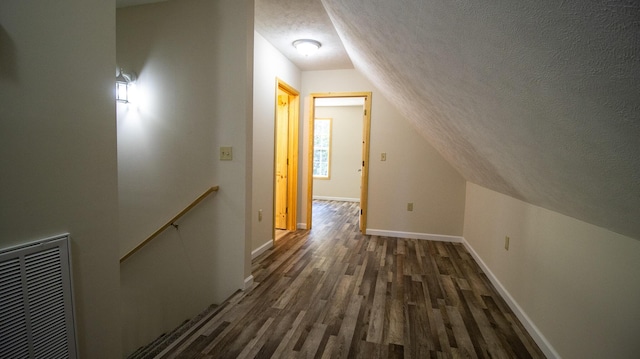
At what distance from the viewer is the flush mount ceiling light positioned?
329 cm

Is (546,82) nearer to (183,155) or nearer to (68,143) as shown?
(68,143)

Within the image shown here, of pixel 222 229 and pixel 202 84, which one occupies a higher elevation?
pixel 202 84

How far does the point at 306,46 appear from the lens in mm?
3342

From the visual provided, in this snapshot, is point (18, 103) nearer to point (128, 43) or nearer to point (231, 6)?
point (231, 6)

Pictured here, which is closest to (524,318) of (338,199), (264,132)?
(264,132)

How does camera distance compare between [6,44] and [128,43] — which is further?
[128,43]

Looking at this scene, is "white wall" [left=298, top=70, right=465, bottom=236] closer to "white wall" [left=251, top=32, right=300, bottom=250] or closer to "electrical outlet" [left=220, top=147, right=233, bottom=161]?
"white wall" [left=251, top=32, right=300, bottom=250]

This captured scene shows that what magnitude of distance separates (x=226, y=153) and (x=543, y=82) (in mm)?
2145

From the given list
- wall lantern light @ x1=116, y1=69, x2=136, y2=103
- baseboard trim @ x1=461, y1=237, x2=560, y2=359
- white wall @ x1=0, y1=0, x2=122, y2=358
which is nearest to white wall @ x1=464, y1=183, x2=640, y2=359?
baseboard trim @ x1=461, y1=237, x2=560, y2=359

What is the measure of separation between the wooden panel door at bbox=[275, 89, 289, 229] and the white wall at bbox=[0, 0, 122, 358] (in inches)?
119

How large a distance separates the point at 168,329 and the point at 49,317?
5.65 feet

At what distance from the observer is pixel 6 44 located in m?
1.02

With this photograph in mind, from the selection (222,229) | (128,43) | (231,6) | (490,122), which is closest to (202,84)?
(231,6)

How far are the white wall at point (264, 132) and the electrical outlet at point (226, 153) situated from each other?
869 millimetres
